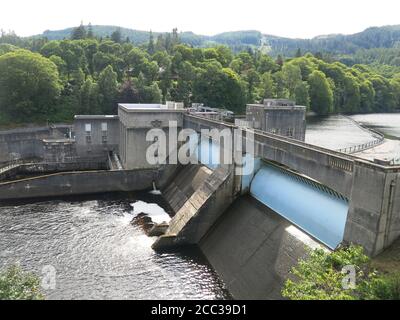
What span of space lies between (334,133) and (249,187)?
55.7 meters

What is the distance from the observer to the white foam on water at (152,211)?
37.5m

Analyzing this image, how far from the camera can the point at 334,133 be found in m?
81.6

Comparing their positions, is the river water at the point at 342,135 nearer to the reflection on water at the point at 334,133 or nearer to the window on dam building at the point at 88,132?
the reflection on water at the point at 334,133

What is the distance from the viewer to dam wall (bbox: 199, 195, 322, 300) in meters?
22.8

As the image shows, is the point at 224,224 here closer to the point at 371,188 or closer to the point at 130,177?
the point at 371,188

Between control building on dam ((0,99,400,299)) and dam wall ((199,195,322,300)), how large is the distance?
0.27 ft

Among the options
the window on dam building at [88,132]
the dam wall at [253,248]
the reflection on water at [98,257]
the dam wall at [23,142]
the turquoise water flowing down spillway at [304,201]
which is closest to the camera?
the turquoise water flowing down spillway at [304,201]

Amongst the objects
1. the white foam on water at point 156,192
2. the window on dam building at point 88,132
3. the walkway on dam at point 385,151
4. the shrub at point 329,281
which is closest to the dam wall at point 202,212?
the white foam on water at point 156,192

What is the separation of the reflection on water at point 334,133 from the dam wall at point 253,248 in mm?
34987

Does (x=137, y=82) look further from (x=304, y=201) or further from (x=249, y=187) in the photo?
(x=304, y=201)

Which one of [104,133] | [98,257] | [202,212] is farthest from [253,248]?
[104,133]

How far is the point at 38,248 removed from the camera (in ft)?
98.8
